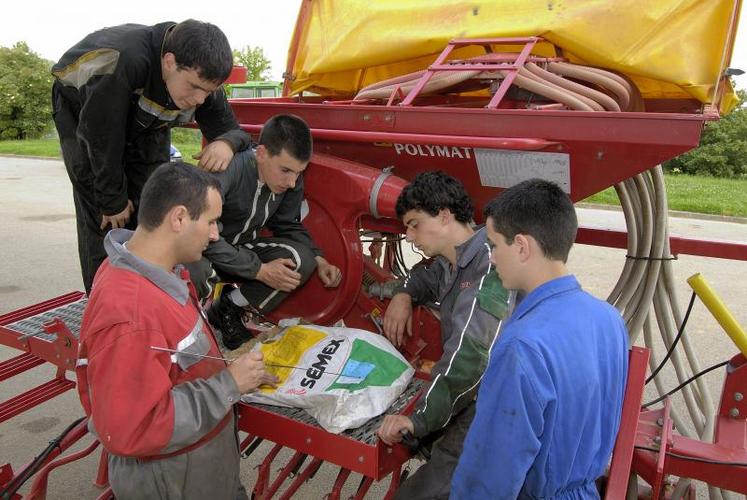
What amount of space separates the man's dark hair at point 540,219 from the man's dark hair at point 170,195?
2.69 feet

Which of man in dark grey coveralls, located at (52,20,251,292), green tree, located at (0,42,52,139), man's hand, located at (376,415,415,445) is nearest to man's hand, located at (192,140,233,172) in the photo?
man in dark grey coveralls, located at (52,20,251,292)

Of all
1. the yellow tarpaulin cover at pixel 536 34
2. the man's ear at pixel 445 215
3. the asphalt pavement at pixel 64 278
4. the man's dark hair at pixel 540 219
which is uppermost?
the yellow tarpaulin cover at pixel 536 34

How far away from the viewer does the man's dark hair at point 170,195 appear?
69.4 inches

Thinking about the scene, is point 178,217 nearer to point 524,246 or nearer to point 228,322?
point 524,246

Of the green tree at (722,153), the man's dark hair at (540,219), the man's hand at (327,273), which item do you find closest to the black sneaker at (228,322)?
the man's hand at (327,273)

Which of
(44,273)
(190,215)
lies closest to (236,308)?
(190,215)

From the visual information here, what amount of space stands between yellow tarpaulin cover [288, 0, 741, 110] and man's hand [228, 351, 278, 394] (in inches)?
72.5

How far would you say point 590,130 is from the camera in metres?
2.26

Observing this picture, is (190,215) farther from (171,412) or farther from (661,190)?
(661,190)

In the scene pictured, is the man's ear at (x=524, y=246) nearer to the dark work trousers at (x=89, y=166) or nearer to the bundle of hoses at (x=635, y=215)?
the bundle of hoses at (x=635, y=215)

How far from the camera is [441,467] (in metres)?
2.24

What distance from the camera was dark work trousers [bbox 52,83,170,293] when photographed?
9.33 ft

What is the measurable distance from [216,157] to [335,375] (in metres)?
1.13

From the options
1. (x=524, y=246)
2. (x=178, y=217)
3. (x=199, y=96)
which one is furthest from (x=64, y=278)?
(x=524, y=246)
